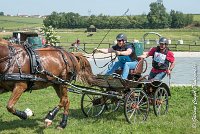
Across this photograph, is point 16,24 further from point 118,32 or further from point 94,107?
point 94,107

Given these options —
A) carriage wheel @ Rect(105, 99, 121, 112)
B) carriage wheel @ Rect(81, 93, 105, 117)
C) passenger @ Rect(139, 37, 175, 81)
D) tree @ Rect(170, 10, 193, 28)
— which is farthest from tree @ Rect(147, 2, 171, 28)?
carriage wheel @ Rect(81, 93, 105, 117)

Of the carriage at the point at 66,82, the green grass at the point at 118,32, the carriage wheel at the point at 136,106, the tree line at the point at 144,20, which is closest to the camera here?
the carriage at the point at 66,82

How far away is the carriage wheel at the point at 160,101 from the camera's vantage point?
10.2 metres

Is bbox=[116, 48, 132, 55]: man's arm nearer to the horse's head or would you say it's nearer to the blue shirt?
the blue shirt

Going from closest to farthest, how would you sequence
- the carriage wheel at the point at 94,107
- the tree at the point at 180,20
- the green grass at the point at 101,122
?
the green grass at the point at 101,122
the carriage wheel at the point at 94,107
the tree at the point at 180,20

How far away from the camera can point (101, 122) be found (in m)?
9.45

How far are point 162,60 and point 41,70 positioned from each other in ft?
11.9

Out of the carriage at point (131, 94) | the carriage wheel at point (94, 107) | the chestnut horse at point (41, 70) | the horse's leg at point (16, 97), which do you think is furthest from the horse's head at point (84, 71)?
the horse's leg at point (16, 97)

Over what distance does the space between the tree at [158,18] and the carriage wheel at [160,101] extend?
108723 millimetres

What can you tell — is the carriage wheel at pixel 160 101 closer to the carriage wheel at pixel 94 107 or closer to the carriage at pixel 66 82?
the carriage at pixel 66 82

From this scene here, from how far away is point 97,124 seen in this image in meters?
9.21

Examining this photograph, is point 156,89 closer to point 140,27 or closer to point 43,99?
point 43,99

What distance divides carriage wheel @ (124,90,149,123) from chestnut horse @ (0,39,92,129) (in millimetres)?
1139

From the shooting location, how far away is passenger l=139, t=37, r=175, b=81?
416 inches
